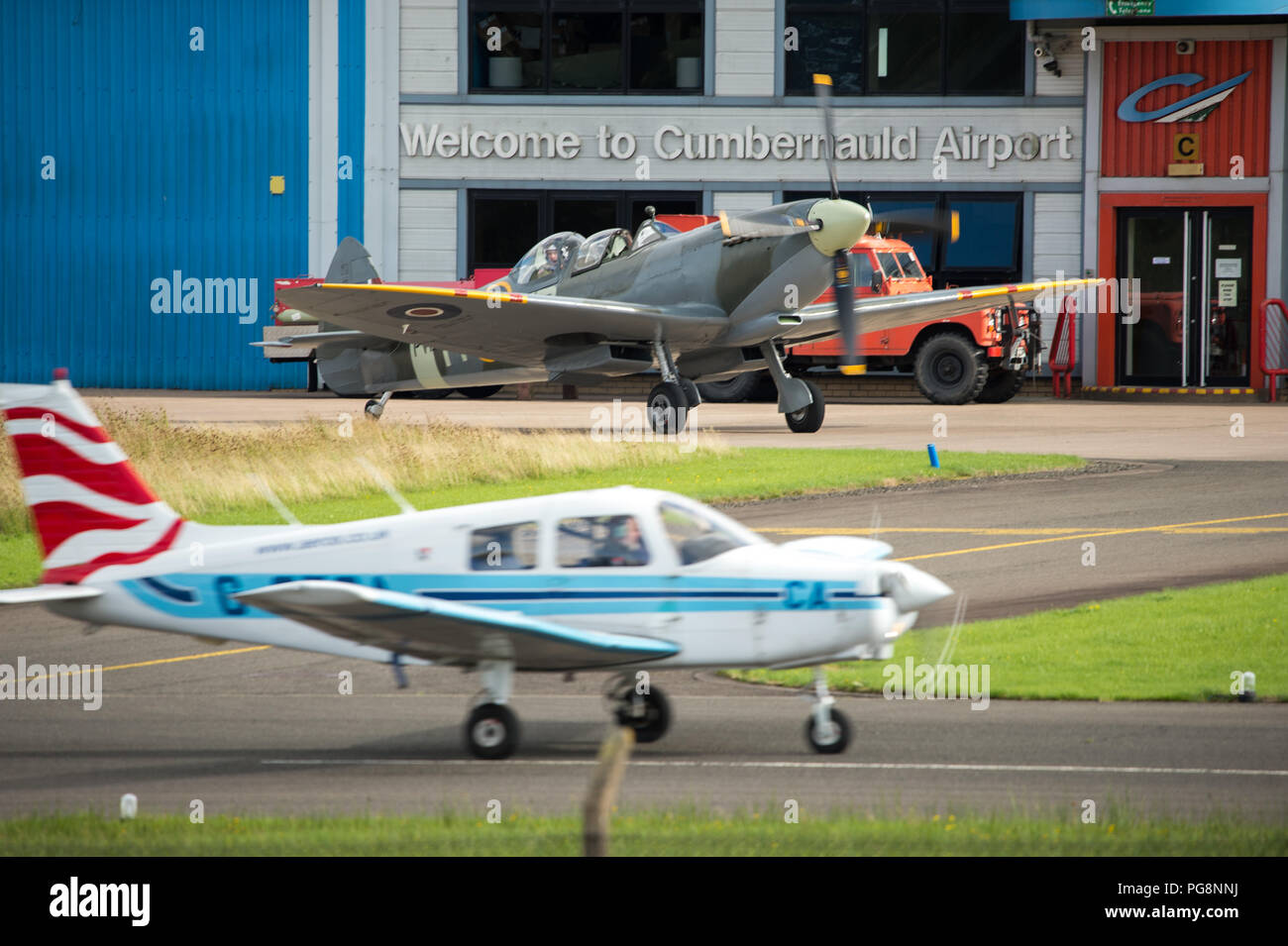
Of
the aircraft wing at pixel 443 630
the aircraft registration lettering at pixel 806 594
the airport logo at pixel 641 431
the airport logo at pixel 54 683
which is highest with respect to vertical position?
the airport logo at pixel 641 431

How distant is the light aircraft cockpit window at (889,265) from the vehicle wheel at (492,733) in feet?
75.9

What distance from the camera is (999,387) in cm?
3356

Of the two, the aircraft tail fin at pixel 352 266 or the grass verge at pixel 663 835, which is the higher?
the aircraft tail fin at pixel 352 266

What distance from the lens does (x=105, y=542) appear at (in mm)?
10070

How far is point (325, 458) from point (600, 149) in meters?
18.0

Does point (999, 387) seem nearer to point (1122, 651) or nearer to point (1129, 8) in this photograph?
point (1129, 8)

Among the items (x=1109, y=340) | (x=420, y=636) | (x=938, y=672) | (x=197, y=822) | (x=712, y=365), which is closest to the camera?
(x=197, y=822)

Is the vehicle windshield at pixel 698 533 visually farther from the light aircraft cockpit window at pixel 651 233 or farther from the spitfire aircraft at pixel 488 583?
the light aircraft cockpit window at pixel 651 233

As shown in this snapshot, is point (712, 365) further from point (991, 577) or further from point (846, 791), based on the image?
point (846, 791)

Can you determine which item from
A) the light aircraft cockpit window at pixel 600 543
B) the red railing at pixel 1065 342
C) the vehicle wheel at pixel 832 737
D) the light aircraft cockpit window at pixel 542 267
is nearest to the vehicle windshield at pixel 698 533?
the light aircraft cockpit window at pixel 600 543

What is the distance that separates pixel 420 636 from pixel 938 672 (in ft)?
12.8

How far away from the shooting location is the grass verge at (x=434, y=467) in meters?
19.5

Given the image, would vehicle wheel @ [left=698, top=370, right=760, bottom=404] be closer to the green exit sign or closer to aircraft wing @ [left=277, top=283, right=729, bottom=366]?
aircraft wing @ [left=277, top=283, right=729, bottom=366]
